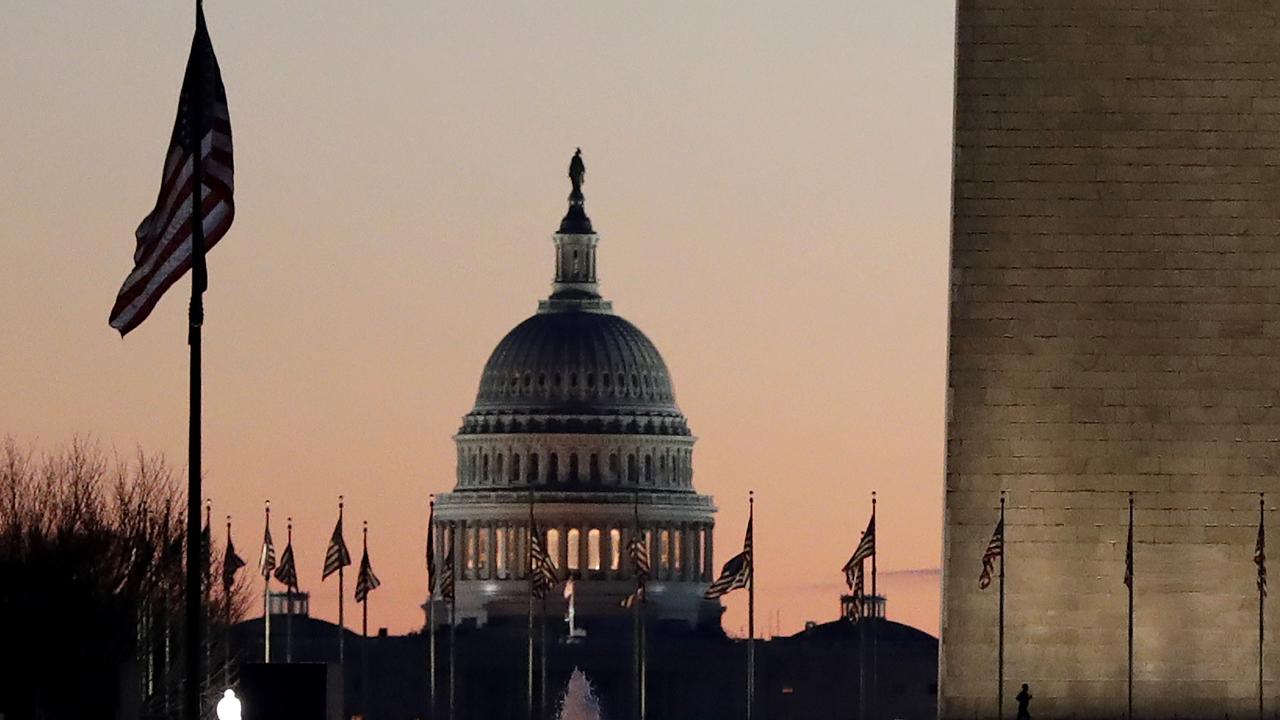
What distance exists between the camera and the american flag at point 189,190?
171 feet

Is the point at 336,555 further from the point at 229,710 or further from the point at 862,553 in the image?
the point at 229,710

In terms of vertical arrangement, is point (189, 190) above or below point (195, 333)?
above

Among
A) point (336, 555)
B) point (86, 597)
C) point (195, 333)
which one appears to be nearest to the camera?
point (195, 333)

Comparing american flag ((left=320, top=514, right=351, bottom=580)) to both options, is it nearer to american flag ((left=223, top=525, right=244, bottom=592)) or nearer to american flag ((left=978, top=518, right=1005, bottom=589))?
american flag ((left=223, top=525, right=244, bottom=592))

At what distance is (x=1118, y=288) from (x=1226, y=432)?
4.01 metres

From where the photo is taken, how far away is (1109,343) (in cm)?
10706

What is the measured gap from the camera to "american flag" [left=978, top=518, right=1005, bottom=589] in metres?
104

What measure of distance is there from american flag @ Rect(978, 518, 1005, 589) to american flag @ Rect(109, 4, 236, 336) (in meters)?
52.7

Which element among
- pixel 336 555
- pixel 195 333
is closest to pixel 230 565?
pixel 336 555

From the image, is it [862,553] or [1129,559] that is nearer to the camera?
[1129,559]

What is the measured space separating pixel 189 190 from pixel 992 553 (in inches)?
2100

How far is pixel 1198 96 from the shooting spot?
107m

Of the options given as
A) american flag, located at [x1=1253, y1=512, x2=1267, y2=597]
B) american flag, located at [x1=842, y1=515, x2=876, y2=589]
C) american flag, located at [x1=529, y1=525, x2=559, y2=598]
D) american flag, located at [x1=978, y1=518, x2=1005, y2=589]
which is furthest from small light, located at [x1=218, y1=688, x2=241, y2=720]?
american flag, located at [x1=529, y1=525, x2=559, y2=598]

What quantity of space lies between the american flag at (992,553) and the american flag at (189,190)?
5270cm
